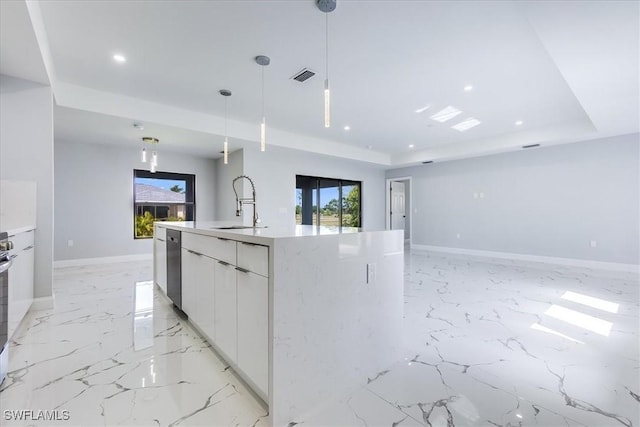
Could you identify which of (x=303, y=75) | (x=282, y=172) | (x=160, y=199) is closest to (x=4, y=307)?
(x=303, y=75)

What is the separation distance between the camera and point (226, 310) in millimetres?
1806

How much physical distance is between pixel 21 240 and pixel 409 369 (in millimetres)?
3309

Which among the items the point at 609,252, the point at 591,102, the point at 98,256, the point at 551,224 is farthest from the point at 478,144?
the point at 98,256

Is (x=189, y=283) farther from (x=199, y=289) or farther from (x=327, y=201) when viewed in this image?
(x=327, y=201)

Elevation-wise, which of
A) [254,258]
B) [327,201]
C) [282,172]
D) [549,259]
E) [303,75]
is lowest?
[549,259]

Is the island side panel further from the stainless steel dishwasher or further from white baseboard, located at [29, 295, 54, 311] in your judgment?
white baseboard, located at [29, 295, 54, 311]

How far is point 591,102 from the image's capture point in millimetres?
3588

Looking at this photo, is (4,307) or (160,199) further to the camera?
(160,199)

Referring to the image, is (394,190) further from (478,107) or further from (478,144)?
(478,107)

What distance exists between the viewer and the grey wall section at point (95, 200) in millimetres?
5289

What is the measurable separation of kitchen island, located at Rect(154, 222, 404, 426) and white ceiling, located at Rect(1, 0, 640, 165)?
1.85 meters

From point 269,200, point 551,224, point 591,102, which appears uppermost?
point 591,102

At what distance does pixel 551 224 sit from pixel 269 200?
5805mm

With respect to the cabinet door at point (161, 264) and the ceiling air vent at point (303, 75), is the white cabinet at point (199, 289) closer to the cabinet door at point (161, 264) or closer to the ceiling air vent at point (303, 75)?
the cabinet door at point (161, 264)
